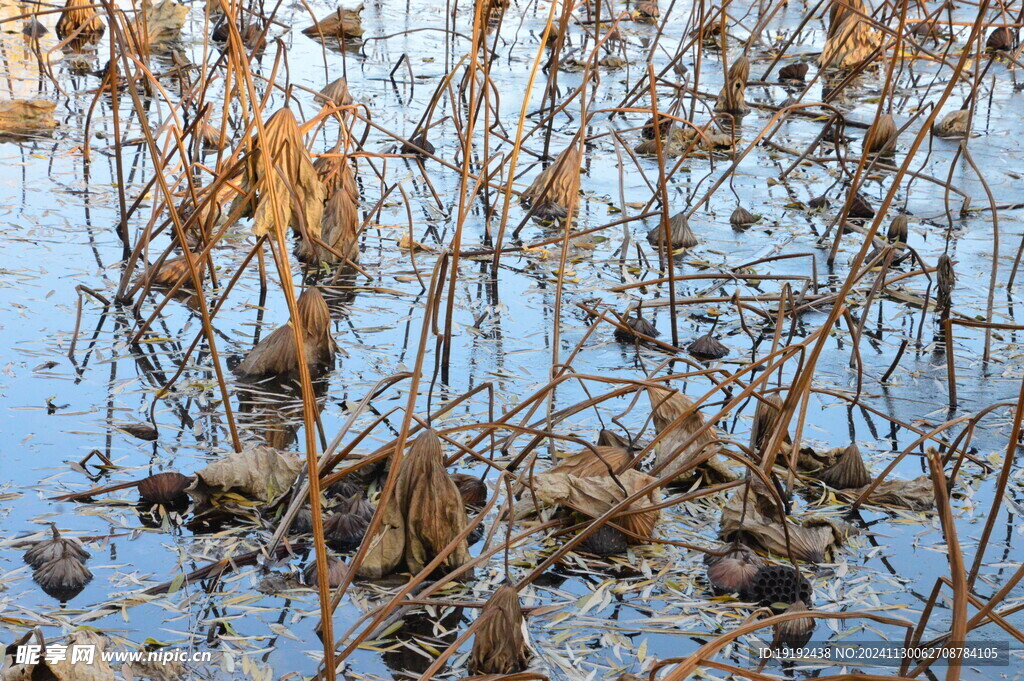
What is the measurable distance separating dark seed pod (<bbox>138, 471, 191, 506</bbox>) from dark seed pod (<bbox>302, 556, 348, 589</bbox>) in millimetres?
302

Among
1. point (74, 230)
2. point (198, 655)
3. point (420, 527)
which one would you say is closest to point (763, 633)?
point (420, 527)

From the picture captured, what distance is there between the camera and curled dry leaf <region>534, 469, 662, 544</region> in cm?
173

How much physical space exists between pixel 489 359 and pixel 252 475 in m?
0.75

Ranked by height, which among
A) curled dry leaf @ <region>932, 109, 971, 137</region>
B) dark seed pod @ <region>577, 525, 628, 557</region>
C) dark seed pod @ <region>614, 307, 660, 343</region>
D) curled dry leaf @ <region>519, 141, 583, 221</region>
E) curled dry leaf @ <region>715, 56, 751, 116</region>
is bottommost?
dark seed pod @ <region>577, 525, 628, 557</region>

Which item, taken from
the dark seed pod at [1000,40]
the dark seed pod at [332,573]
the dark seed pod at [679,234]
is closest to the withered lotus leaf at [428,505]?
the dark seed pod at [332,573]

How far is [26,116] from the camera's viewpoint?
3.80m

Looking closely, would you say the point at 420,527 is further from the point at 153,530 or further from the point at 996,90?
the point at 996,90

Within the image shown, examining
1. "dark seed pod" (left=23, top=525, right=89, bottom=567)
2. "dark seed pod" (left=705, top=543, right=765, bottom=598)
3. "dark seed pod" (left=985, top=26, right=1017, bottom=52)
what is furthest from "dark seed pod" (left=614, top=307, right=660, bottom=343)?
"dark seed pod" (left=985, top=26, right=1017, bottom=52)

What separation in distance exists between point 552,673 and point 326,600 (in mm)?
454

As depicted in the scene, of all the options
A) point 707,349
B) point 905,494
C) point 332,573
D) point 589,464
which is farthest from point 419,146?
point 332,573

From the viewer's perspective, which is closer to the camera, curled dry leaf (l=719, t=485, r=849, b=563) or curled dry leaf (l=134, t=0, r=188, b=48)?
curled dry leaf (l=719, t=485, r=849, b=563)

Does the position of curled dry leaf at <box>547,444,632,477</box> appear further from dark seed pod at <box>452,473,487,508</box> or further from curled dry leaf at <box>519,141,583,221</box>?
curled dry leaf at <box>519,141,583,221</box>

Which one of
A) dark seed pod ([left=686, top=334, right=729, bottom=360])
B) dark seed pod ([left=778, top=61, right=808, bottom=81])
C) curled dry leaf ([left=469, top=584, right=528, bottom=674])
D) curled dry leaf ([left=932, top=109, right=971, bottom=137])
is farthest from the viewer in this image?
dark seed pod ([left=778, top=61, right=808, bottom=81])

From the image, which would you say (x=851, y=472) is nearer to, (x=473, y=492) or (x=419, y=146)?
(x=473, y=492)
